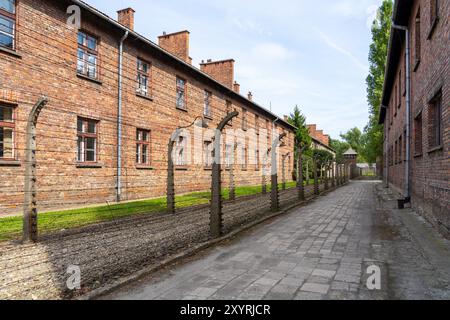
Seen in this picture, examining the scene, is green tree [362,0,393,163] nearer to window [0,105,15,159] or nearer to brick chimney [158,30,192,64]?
brick chimney [158,30,192,64]

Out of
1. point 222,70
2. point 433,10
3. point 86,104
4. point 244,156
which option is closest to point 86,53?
point 86,104

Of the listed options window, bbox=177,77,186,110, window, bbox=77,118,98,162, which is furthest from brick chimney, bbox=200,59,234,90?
window, bbox=77,118,98,162

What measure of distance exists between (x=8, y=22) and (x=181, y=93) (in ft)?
28.8

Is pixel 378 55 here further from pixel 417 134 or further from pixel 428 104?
pixel 428 104

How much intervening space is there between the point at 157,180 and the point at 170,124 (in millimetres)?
2916

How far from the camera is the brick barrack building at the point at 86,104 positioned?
30.1 ft

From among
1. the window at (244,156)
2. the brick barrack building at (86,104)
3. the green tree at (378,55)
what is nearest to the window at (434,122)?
the brick barrack building at (86,104)

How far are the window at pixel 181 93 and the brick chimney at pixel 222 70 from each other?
6.52 metres

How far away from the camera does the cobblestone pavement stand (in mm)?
3328

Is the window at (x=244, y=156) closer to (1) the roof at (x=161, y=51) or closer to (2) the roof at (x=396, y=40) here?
(1) the roof at (x=161, y=51)

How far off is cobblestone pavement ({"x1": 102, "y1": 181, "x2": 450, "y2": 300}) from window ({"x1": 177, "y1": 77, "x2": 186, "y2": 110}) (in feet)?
36.6

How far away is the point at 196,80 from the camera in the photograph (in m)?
18.2

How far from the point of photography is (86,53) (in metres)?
11.5

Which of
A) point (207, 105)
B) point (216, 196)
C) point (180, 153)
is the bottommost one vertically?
point (216, 196)
